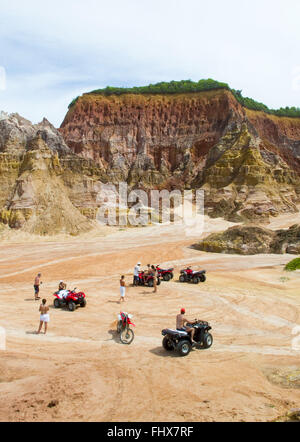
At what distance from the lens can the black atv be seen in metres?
9.37

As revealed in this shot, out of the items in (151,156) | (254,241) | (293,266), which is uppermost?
(151,156)

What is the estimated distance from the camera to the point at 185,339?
31.2 ft

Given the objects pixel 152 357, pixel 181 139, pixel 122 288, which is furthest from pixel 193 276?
pixel 181 139

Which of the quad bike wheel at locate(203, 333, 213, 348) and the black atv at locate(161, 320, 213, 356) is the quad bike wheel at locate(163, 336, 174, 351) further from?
the quad bike wheel at locate(203, 333, 213, 348)

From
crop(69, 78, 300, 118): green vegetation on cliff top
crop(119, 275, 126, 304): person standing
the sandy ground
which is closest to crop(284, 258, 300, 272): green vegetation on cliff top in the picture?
the sandy ground

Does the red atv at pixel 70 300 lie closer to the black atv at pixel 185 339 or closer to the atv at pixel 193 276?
the black atv at pixel 185 339

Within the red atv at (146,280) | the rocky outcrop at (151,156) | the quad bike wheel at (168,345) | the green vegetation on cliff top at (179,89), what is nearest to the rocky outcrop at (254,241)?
the red atv at (146,280)

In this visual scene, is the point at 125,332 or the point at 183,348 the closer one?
the point at 183,348

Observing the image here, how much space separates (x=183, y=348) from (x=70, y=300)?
6.42 meters

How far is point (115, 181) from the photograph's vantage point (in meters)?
81.4

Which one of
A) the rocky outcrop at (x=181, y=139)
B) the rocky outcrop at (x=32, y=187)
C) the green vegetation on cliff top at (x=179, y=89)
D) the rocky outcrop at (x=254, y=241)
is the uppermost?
the green vegetation on cliff top at (x=179, y=89)

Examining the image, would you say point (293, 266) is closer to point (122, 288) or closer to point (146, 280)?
point (146, 280)

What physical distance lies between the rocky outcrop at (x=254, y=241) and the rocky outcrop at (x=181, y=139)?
123 ft

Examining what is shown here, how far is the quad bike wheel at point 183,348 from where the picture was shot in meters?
9.29
